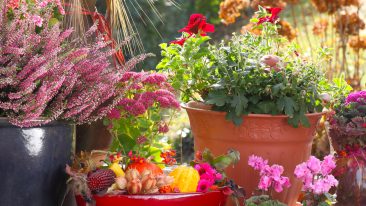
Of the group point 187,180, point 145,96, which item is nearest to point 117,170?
point 187,180

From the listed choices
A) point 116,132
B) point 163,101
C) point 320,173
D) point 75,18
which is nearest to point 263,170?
point 320,173

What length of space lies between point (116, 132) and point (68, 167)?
1.68 feet

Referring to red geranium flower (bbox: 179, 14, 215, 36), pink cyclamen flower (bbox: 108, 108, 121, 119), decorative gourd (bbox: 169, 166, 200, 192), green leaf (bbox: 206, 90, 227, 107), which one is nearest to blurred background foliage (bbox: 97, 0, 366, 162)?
red geranium flower (bbox: 179, 14, 215, 36)

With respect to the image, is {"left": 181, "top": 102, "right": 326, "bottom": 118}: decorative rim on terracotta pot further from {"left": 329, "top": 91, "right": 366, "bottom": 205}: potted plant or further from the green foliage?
the green foliage

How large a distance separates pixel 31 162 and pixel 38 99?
18cm

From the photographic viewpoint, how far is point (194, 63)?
7.92 ft

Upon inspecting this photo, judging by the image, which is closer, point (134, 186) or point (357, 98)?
point (134, 186)

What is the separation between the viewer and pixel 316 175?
217 centimetres

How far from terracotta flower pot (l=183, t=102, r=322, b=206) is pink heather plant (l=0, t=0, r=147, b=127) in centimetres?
46

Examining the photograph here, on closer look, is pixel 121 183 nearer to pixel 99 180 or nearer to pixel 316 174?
pixel 99 180

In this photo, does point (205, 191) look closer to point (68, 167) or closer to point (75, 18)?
point (68, 167)

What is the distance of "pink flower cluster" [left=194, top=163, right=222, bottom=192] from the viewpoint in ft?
6.66

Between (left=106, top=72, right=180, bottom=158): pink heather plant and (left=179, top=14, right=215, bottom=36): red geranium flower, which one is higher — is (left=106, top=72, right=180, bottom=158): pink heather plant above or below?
below

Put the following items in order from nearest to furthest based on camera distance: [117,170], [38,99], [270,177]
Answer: [38,99]
[117,170]
[270,177]
